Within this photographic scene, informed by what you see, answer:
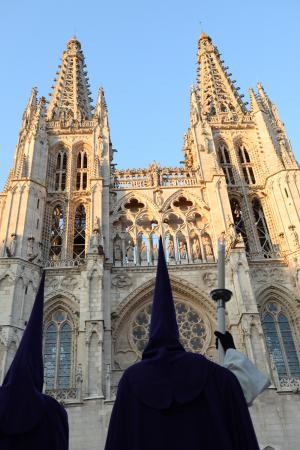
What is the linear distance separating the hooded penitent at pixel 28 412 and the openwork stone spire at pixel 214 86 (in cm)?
2522

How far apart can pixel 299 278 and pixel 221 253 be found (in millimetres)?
15299

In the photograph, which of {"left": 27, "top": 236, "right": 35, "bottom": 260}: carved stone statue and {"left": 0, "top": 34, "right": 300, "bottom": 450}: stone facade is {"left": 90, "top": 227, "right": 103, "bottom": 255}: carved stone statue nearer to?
{"left": 0, "top": 34, "right": 300, "bottom": 450}: stone facade

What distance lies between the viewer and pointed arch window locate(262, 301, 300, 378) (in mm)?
17953

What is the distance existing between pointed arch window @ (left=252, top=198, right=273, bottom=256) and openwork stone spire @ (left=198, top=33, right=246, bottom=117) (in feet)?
23.0

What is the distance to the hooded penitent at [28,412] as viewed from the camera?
3768 mm

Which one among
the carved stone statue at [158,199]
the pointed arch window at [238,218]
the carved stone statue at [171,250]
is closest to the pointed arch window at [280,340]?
the pointed arch window at [238,218]

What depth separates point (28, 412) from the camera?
384cm

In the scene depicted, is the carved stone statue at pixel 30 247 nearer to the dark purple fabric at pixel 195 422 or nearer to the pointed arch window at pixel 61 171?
the pointed arch window at pixel 61 171

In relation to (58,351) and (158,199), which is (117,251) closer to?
(158,199)

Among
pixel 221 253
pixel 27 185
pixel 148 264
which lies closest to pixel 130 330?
pixel 148 264

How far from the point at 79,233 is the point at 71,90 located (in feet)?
45.1

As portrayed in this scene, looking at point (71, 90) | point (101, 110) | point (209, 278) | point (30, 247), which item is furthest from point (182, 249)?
point (71, 90)

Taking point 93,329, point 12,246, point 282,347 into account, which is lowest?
point 282,347

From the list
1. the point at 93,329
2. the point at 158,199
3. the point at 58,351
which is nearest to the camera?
the point at 93,329
